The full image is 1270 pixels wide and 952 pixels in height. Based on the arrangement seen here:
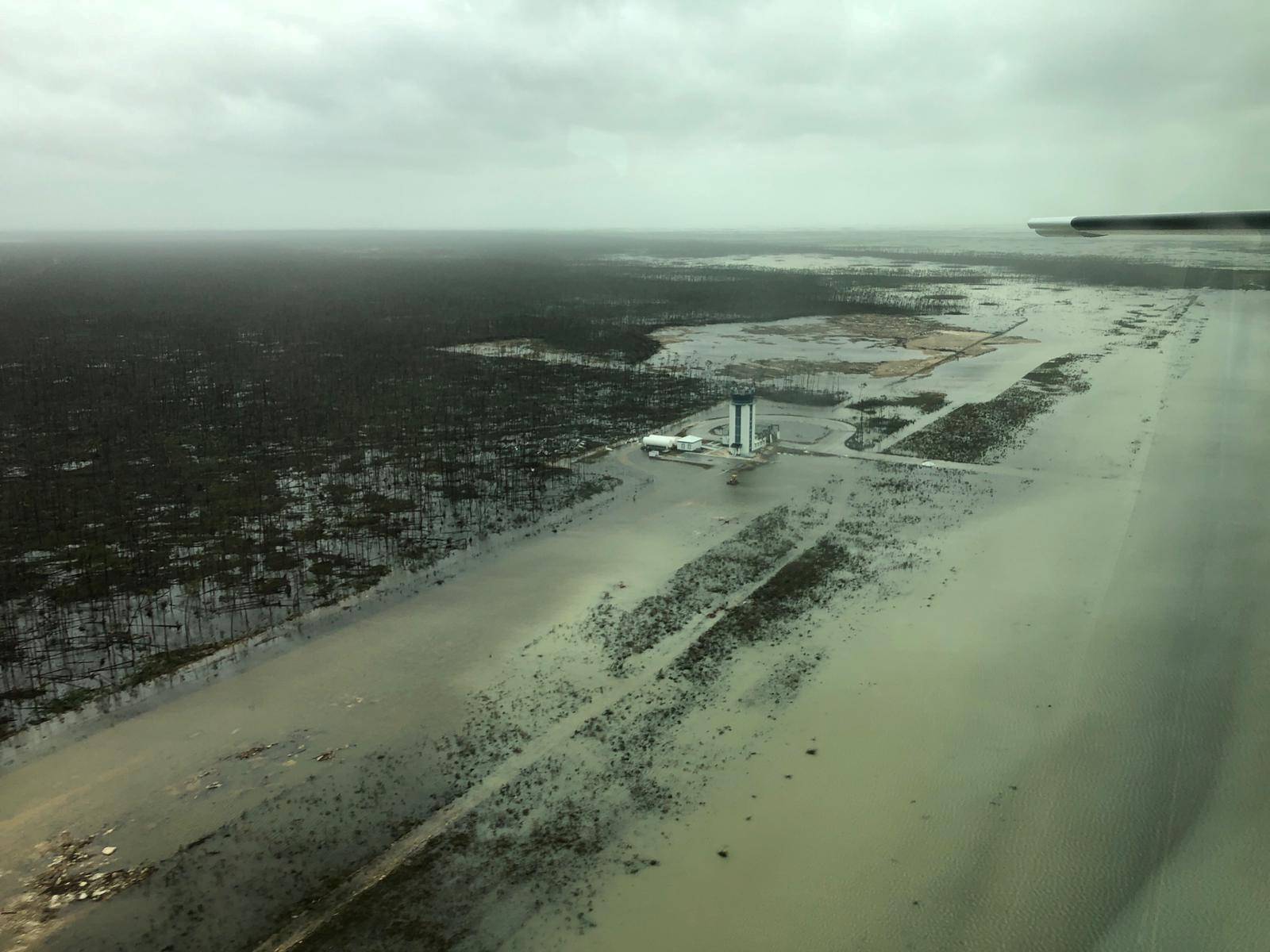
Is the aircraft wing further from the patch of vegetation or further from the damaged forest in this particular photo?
the patch of vegetation

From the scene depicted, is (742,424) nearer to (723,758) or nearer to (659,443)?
(659,443)

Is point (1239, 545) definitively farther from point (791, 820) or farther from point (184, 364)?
point (184, 364)

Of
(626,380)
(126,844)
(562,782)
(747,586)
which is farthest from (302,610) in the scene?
(626,380)

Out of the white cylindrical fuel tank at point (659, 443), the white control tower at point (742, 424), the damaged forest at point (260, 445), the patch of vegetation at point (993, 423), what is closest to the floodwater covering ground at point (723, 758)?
the damaged forest at point (260, 445)

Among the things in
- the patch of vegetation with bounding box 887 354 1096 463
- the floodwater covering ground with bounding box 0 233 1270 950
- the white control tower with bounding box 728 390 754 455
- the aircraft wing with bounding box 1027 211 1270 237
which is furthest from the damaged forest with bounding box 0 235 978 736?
the aircraft wing with bounding box 1027 211 1270 237

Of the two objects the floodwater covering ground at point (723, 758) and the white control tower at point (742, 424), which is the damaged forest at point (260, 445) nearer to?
the floodwater covering ground at point (723, 758)
